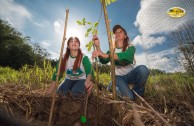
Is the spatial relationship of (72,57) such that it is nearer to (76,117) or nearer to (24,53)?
(76,117)

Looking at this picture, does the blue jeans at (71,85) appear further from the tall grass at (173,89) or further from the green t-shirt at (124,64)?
the tall grass at (173,89)

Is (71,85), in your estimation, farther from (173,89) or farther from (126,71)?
(173,89)

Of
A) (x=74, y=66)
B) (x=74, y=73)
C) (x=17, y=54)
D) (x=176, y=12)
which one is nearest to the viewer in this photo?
(x=74, y=66)

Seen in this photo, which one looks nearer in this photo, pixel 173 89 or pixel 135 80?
pixel 173 89

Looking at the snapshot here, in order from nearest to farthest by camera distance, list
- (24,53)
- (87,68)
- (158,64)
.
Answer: (87,68), (158,64), (24,53)

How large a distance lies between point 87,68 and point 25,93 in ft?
2.75

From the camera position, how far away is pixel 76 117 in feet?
7.46

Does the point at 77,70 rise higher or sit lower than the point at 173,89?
higher

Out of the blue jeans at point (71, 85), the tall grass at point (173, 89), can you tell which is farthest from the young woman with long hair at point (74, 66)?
the tall grass at point (173, 89)

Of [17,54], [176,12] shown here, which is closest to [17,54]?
[17,54]

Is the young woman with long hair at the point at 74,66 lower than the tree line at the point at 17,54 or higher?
lower

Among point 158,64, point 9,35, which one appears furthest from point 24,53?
point 158,64

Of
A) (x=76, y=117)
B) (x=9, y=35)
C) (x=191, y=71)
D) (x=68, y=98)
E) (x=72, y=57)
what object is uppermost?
(x=9, y=35)

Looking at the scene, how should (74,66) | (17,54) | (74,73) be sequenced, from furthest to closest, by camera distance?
1. (17,54)
2. (74,73)
3. (74,66)
